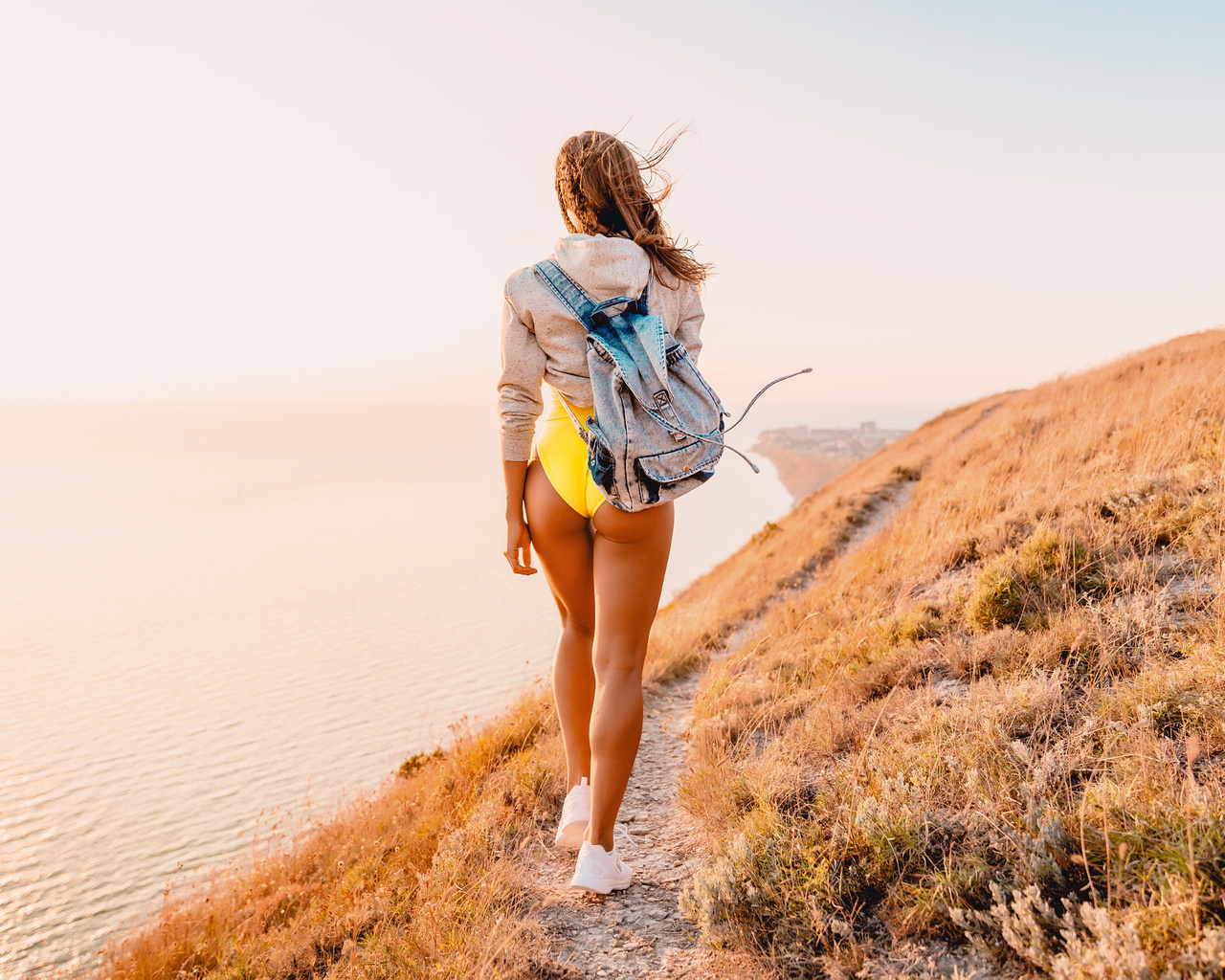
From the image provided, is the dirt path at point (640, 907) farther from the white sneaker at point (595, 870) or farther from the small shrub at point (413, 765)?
the small shrub at point (413, 765)

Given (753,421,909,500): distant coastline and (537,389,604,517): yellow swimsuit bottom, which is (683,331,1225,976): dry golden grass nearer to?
(537,389,604,517): yellow swimsuit bottom

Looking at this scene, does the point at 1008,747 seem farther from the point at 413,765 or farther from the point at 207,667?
the point at 207,667

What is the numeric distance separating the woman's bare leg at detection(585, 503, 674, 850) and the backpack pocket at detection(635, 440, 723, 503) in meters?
0.16

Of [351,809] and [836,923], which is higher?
[836,923]

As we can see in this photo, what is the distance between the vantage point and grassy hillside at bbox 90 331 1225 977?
1.60 metres

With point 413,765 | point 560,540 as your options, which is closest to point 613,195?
point 560,540

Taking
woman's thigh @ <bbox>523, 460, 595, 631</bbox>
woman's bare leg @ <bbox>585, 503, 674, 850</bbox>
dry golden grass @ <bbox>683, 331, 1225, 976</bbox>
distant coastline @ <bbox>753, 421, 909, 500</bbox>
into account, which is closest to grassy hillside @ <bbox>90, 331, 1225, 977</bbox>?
dry golden grass @ <bbox>683, 331, 1225, 976</bbox>

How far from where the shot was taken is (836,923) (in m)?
1.80

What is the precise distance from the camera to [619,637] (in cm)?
221

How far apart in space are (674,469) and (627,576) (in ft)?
1.44

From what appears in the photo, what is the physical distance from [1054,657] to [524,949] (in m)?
2.43

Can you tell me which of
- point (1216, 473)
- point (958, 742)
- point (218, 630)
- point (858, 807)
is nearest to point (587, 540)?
point (858, 807)

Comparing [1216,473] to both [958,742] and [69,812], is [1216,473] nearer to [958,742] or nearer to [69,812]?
[958,742]

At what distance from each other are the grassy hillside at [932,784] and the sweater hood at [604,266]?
74.2 inches
